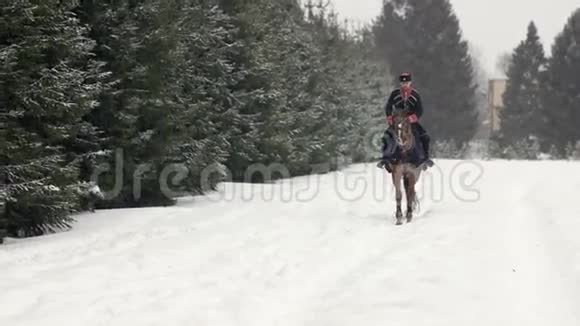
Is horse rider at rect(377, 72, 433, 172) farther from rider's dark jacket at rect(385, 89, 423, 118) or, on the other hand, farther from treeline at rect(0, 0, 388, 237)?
treeline at rect(0, 0, 388, 237)

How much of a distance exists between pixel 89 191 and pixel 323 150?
16.4m

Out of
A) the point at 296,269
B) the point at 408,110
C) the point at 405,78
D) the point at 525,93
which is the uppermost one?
the point at 525,93

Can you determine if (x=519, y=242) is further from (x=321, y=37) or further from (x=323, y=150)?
(x=321, y=37)

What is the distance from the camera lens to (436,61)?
6412 centimetres

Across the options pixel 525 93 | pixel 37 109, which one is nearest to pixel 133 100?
pixel 37 109

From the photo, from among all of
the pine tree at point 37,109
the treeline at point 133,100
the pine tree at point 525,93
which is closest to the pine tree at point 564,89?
the pine tree at point 525,93

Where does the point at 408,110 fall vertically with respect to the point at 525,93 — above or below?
below

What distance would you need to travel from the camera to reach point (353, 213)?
11852 mm

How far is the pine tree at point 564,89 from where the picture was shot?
53.6 m

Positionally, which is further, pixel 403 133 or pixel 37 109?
pixel 403 133

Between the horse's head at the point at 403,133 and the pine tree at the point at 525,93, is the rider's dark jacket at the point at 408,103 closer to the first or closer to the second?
the horse's head at the point at 403,133

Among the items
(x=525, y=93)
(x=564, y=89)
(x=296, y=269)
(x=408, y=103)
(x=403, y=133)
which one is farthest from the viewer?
(x=525, y=93)

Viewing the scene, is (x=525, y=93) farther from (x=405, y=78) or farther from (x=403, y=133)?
(x=403, y=133)

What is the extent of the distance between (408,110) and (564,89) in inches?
1949
